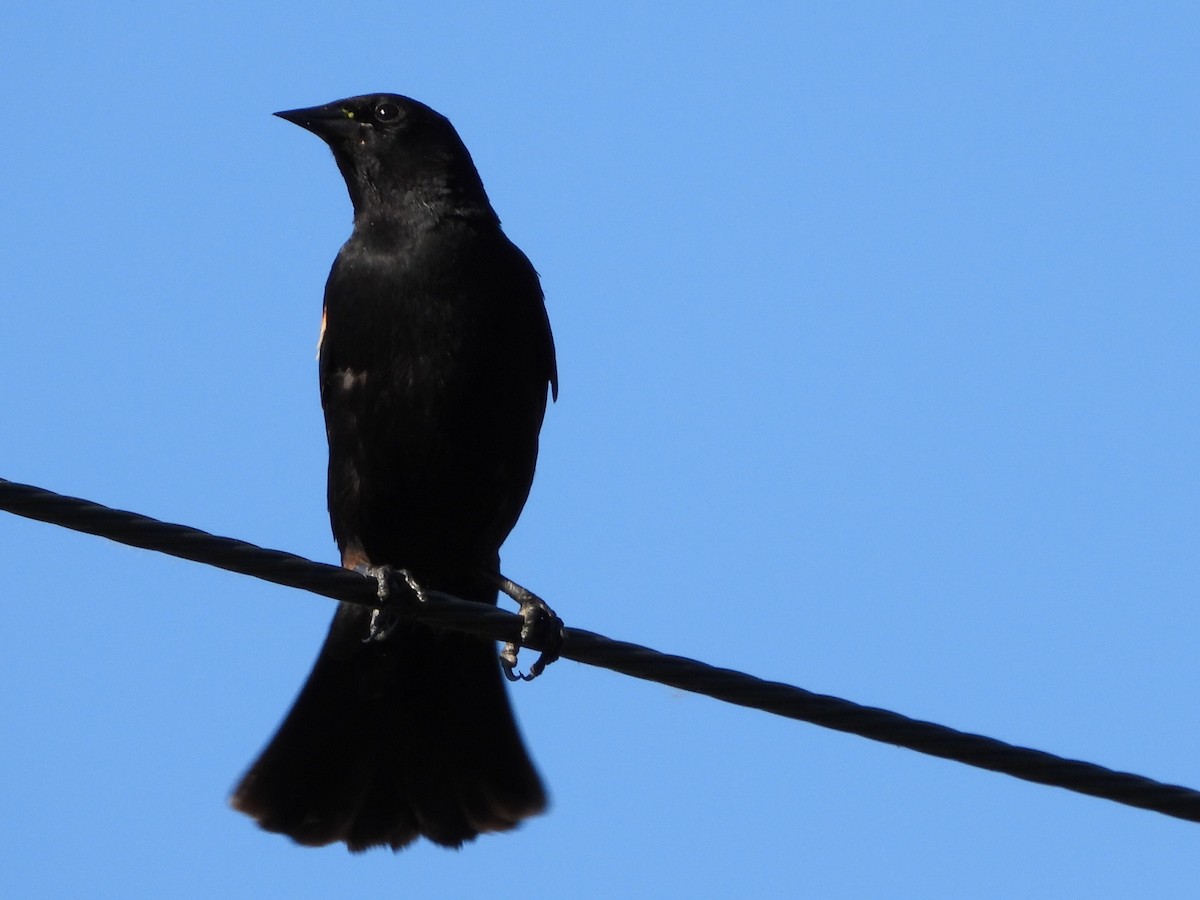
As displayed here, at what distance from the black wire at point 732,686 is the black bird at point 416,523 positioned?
1924 millimetres

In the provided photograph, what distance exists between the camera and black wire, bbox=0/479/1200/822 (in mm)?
3209

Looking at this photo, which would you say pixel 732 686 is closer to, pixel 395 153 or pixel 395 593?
pixel 395 593

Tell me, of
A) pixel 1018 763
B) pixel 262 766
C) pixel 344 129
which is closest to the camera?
pixel 1018 763

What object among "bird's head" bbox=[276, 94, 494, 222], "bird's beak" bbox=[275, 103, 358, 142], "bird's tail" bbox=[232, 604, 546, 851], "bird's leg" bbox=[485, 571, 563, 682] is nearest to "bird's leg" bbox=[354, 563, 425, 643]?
"bird's leg" bbox=[485, 571, 563, 682]

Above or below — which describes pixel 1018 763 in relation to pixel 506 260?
below

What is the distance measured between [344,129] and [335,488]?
1.42m

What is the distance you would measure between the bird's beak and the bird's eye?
93mm

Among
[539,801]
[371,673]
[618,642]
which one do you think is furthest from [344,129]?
[618,642]

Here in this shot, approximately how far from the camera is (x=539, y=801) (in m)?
5.60

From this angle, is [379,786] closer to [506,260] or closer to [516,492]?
[516,492]

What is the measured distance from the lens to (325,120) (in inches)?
248

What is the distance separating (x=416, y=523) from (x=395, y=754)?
0.77 m

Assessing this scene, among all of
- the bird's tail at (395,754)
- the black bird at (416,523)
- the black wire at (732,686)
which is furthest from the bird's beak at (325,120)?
the black wire at (732,686)

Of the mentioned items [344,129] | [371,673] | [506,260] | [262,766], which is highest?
[344,129]
